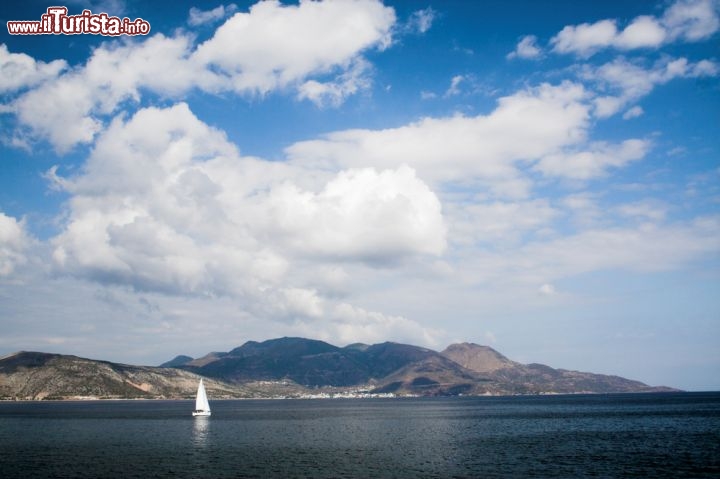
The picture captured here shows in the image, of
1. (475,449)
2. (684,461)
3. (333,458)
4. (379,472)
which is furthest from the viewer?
(475,449)

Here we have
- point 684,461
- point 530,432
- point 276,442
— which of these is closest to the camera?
point 684,461

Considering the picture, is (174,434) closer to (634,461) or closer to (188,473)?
(188,473)

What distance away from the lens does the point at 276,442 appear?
124562 millimetres

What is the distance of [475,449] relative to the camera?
104m

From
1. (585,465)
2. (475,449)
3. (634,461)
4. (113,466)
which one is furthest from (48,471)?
(634,461)

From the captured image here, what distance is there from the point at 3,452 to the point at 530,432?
409ft

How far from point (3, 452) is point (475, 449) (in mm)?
95952

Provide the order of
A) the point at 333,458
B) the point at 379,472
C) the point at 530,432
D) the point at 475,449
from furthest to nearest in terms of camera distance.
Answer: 1. the point at 530,432
2. the point at 475,449
3. the point at 333,458
4. the point at 379,472

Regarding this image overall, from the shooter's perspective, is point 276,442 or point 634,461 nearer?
point 634,461

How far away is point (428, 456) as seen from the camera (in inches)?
3760

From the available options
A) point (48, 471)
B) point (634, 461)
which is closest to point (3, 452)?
point (48, 471)

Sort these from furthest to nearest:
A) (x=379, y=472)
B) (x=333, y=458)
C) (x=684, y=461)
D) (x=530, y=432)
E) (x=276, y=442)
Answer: (x=530, y=432) → (x=276, y=442) → (x=333, y=458) → (x=684, y=461) → (x=379, y=472)

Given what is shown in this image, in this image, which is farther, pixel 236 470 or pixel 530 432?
pixel 530 432

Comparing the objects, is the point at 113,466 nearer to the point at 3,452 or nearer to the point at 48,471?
the point at 48,471
